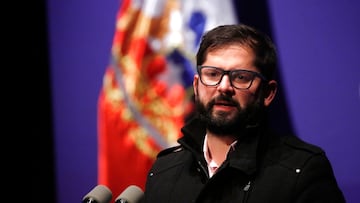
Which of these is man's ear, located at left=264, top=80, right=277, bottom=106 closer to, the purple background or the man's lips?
the man's lips

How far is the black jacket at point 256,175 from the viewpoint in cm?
162

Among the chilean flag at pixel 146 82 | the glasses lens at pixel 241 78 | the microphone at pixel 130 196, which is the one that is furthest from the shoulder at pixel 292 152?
the chilean flag at pixel 146 82

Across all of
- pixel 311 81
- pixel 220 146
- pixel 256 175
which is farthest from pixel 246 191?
pixel 311 81

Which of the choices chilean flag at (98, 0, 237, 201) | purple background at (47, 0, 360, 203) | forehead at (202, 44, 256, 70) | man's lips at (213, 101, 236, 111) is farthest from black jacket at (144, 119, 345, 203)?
chilean flag at (98, 0, 237, 201)

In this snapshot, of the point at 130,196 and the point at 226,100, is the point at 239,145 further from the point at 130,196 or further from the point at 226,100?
the point at 130,196

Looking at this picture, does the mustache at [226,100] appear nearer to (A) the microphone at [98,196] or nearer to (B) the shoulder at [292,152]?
(B) the shoulder at [292,152]

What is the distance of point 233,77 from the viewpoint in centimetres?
170

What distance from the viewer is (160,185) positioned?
188cm

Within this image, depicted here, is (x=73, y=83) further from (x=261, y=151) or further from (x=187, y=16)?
(x=261, y=151)

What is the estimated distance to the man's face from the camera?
5.59 ft

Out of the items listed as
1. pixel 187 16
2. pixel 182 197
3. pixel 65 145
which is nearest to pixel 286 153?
pixel 182 197

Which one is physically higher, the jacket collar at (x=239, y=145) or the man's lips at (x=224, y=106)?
the man's lips at (x=224, y=106)

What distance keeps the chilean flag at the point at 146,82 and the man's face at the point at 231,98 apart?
5.10ft

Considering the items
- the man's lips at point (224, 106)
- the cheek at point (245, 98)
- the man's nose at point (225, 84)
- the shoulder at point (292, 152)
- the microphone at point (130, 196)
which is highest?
the man's nose at point (225, 84)
